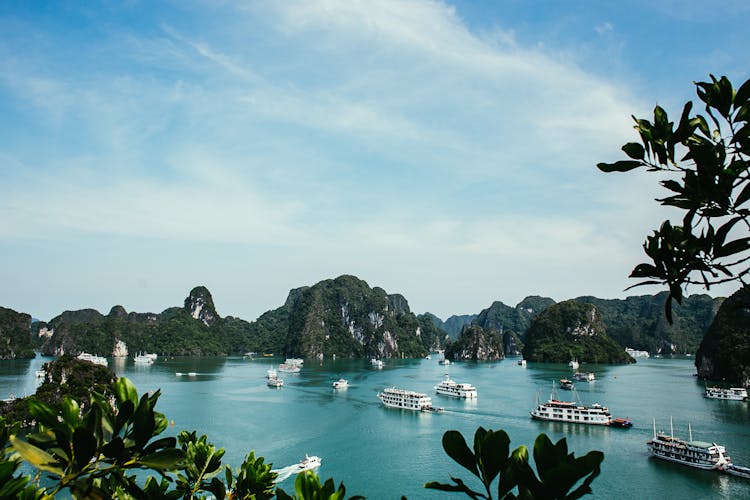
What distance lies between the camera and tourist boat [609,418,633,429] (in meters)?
39.6

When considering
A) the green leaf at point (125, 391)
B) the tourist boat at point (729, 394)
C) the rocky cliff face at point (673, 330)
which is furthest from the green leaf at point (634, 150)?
the rocky cliff face at point (673, 330)

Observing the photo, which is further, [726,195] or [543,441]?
[726,195]

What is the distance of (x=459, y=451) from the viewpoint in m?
1.74

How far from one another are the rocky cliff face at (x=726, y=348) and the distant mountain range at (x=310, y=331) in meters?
44.7

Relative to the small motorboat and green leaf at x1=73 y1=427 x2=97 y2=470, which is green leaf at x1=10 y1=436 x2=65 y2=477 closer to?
green leaf at x1=73 y1=427 x2=97 y2=470

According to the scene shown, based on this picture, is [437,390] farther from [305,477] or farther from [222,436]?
[305,477]

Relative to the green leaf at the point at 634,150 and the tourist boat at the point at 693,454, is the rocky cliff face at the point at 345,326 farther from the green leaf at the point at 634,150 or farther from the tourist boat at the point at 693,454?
the green leaf at the point at 634,150

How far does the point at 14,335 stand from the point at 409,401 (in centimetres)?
11005

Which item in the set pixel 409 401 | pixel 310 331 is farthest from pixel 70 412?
pixel 310 331

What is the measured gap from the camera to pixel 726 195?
2.37 metres

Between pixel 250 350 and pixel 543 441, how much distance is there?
540 feet

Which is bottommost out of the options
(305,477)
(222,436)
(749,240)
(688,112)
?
(222,436)

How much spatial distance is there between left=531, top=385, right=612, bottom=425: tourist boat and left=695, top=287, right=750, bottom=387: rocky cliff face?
133ft

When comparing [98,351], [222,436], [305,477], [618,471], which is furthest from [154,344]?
[305,477]
